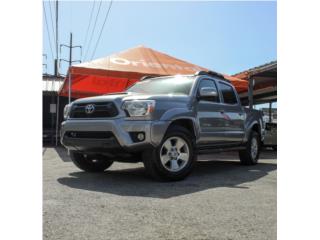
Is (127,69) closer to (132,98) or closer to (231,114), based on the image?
(231,114)

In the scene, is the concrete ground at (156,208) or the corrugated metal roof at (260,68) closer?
the concrete ground at (156,208)

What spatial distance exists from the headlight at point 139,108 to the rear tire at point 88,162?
1.26m

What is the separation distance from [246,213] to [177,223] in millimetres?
795

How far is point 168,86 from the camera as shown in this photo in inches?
260

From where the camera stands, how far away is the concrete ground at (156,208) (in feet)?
10.2

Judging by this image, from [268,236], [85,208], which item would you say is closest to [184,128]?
[85,208]

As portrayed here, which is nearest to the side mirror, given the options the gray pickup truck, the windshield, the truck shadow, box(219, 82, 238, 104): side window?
the gray pickup truck

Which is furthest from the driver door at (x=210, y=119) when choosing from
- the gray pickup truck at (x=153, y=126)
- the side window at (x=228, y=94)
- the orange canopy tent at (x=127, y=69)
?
the orange canopy tent at (x=127, y=69)

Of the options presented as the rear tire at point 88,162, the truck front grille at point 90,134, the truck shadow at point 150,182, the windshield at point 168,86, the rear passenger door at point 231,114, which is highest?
the windshield at point 168,86

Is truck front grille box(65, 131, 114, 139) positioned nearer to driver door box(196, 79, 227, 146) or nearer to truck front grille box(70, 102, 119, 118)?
truck front grille box(70, 102, 119, 118)

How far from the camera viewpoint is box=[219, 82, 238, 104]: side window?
24.6 feet

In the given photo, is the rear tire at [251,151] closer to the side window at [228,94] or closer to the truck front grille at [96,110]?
the side window at [228,94]

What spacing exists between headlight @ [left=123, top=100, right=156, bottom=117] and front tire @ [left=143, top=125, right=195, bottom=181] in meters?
0.46

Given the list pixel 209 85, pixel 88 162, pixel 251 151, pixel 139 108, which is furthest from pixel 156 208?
pixel 251 151
